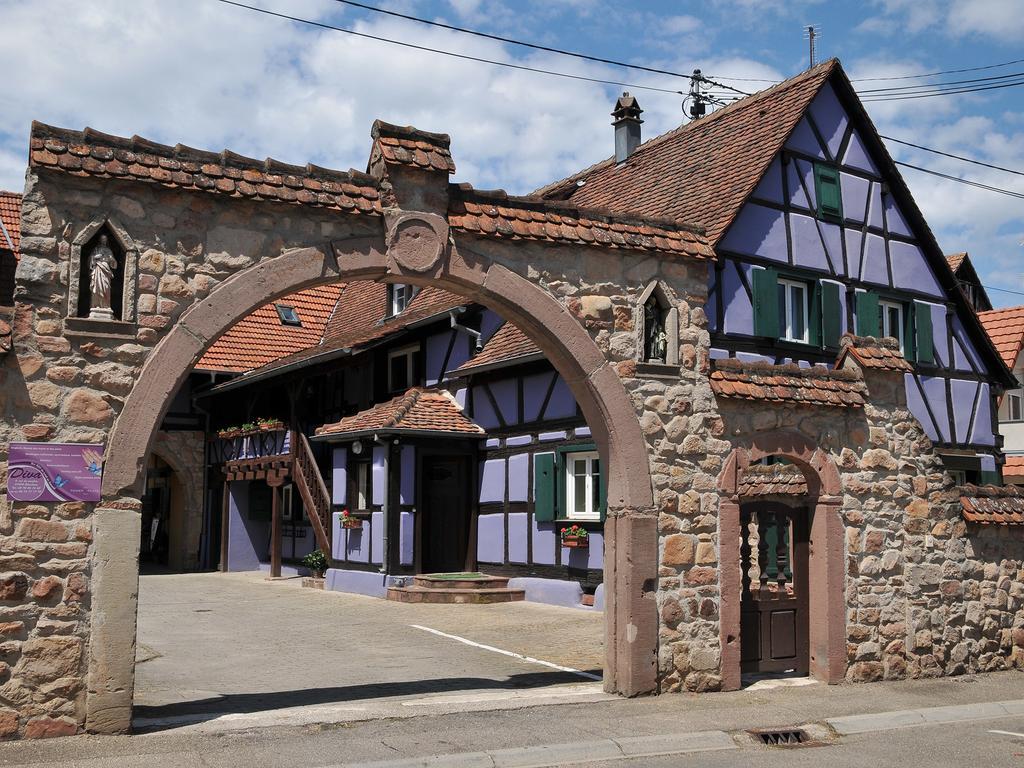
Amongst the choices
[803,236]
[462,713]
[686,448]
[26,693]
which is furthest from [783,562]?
[803,236]

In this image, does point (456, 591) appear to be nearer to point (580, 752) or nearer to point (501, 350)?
point (501, 350)

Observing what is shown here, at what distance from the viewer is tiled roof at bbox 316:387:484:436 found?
63.9 ft

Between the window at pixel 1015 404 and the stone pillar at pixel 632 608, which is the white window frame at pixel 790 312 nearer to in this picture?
the stone pillar at pixel 632 608

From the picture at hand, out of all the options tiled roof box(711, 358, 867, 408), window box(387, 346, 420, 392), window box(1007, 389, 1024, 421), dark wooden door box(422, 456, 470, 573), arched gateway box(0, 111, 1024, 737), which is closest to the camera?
arched gateway box(0, 111, 1024, 737)

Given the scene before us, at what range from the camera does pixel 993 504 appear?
11883 mm

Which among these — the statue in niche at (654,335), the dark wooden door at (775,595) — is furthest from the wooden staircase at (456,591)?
the statue in niche at (654,335)

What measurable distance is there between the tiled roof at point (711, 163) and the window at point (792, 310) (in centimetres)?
193

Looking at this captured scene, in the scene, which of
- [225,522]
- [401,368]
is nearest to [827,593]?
[401,368]

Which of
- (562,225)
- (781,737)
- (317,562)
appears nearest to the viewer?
(781,737)

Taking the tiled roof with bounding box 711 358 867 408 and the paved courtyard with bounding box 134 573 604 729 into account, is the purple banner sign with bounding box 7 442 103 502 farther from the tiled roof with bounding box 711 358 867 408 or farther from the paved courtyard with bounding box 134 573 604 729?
the tiled roof with bounding box 711 358 867 408

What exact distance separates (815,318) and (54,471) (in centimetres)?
1375

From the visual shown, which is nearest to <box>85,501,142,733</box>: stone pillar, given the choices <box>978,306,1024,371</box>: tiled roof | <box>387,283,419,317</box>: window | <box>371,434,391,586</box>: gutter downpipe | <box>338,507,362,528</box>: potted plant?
<box>371,434,391,586</box>: gutter downpipe

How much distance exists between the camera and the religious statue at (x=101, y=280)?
7938 mm

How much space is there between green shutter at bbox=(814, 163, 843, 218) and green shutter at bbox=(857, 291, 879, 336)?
1456 mm
